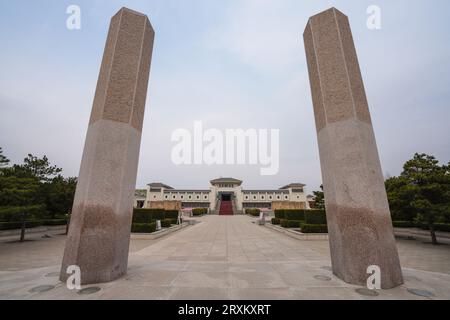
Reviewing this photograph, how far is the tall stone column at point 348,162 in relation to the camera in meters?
5.08

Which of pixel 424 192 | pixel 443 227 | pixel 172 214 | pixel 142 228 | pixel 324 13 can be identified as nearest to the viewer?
pixel 324 13

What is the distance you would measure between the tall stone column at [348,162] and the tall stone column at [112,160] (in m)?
6.10

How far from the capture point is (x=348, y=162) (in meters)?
5.56

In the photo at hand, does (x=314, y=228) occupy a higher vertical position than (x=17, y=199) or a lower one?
lower

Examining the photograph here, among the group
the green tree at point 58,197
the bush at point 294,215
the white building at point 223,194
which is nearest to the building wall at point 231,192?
the white building at point 223,194

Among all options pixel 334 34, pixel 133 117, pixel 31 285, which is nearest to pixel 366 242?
pixel 334 34

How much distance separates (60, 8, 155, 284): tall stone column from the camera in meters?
5.16

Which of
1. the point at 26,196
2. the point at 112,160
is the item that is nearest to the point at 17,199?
the point at 26,196

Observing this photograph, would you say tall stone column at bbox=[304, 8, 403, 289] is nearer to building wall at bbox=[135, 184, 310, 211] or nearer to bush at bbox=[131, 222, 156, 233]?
bush at bbox=[131, 222, 156, 233]

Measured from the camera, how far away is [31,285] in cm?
495

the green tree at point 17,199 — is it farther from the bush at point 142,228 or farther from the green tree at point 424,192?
the green tree at point 424,192

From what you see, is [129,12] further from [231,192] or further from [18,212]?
[231,192]

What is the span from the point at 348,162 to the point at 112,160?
6.79 metres

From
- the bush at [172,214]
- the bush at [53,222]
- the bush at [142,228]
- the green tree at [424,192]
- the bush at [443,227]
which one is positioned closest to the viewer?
the green tree at [424,192]
